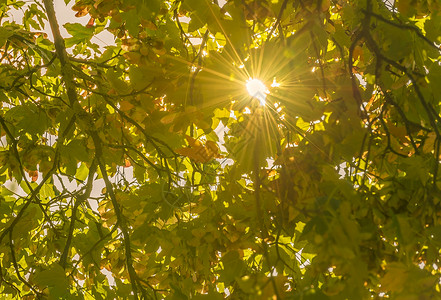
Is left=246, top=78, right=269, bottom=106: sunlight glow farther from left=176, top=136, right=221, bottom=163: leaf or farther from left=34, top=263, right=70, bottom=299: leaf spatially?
left=34, top=263, right=70, bottom=299: leaf

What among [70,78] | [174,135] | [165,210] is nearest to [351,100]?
[165,210]

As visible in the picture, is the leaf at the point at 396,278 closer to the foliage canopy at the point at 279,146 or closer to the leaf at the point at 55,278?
the foliage canopy at the point at 279,146

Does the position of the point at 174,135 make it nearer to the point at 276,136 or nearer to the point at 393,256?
the point at 276,136

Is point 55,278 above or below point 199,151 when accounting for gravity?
below

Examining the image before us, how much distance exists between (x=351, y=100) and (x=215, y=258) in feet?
2.73

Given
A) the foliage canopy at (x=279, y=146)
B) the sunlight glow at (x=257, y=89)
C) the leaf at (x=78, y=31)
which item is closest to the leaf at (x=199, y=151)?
the foliage canopy at (x=279, y=146)

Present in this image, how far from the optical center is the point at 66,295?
2.27 m

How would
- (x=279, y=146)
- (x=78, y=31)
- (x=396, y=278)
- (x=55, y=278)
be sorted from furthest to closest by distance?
1. (x=78, y=31)
2. (x=55, y=278)
3. (x=279, y=146)
4. (x=396, y=278)

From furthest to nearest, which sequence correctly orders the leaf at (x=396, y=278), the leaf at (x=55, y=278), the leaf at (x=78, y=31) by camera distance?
the leaf at (x=78, y=31), the leaf at (x=55, y=278), the leaf at (x=396, y=278)

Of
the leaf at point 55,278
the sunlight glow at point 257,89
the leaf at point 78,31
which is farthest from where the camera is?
the leaf at point 78,31

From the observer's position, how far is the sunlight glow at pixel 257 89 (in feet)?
6.04

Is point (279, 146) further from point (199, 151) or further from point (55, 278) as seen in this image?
point (55, 278)

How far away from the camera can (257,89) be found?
73.7 inches

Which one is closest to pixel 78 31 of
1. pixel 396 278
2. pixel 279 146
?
pixel 279 146
